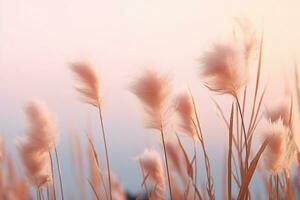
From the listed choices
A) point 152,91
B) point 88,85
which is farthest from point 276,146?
point 88,85

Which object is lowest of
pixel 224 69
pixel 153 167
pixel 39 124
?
pixel 153 167

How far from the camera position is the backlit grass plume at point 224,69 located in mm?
995

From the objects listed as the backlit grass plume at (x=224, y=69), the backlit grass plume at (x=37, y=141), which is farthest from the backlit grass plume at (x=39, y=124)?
the backlit grass plume at (x=224, y=69)

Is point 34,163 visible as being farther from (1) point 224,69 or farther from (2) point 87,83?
(1) point 224,69

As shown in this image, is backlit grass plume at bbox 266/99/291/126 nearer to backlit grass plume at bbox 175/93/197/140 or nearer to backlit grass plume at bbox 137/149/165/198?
backlit grass plume at bbox 175/93/197/140

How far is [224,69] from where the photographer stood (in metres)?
0.99

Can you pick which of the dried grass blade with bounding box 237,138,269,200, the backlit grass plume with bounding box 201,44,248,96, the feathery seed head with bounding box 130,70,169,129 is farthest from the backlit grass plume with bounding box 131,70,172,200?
the dried grass blade with bounding box 237,138,269,200

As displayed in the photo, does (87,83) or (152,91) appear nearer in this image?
(152,91)

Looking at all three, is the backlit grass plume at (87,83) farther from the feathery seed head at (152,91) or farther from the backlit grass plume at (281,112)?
the backlit grass plume at (281,112)

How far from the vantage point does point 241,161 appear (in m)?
1.05

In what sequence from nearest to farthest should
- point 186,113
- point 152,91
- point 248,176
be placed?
point 248,176 → point 152,91 → point 186,113

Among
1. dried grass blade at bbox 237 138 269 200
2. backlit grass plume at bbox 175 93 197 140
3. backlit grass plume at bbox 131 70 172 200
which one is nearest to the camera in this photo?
dried grass blade at bbox 237 138 269 200

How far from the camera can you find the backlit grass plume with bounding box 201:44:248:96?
100 cm

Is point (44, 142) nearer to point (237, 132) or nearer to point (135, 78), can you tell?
point (135, 78)
